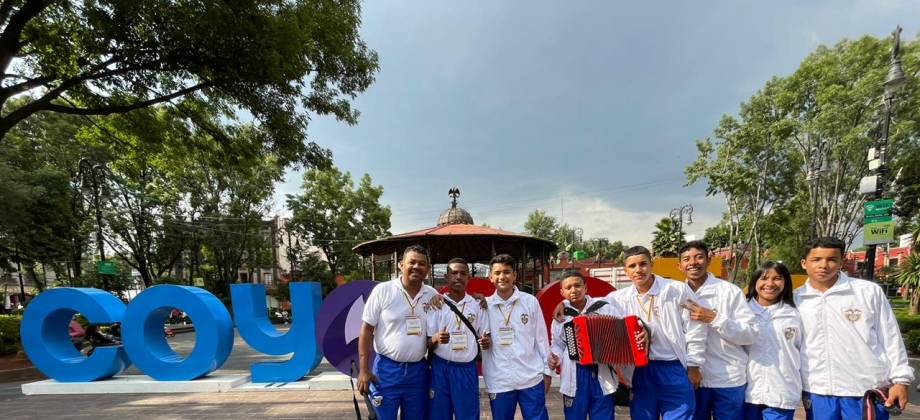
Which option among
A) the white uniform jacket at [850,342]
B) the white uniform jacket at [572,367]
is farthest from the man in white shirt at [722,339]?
the white uniform jacket at [572,367]

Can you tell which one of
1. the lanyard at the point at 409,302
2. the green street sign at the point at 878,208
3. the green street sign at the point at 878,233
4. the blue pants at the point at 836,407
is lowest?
Result: the blue pants at the point at 836,407

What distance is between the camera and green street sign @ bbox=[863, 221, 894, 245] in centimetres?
832

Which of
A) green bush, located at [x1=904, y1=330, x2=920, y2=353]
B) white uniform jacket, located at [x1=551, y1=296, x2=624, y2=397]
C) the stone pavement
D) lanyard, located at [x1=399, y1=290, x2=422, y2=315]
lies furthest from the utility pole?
lanyard, located at [x1=399, y1=290, x2=422, y2=315]

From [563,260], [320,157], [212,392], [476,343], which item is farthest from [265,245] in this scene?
[476,343]

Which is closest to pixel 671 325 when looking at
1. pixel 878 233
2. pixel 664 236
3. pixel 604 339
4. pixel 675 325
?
pixel 675 325

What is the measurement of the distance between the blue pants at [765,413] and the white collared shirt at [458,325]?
7.95ft

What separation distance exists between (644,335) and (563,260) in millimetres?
33002

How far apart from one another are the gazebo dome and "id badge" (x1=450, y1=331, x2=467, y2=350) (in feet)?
38.3

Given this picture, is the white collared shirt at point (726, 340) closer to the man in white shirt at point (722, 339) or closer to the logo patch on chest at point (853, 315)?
the man in white shirt at point (722, 339)

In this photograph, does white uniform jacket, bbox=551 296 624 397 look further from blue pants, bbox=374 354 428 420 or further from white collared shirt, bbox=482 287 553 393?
blue pants, bbox=374 354 428 420

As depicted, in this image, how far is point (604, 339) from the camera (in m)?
3.55

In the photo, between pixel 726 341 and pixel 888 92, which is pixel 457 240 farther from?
pixel 888 92

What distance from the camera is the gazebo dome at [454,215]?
15648mm

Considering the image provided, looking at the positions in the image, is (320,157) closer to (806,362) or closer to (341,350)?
(341,350)
